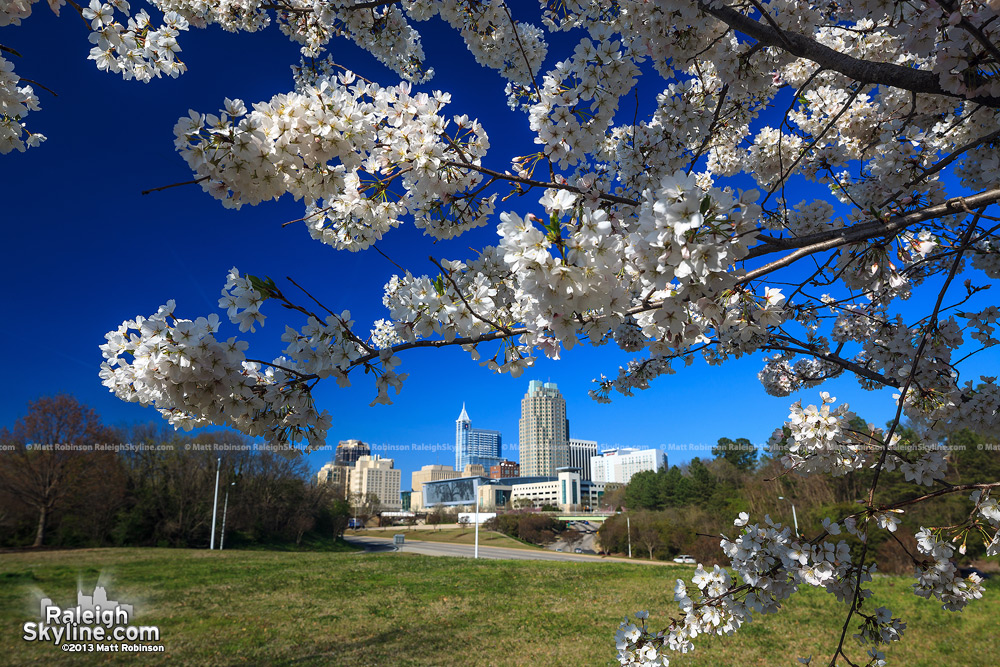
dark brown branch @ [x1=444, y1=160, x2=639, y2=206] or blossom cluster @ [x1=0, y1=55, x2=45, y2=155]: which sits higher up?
blossom cluster @ [x1=0, y1=55, x2=45, y2=155]

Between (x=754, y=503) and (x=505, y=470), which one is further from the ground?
(x=754, y=503)

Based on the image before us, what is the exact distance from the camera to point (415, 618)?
7711 mm

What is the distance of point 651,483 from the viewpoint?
35.4 m

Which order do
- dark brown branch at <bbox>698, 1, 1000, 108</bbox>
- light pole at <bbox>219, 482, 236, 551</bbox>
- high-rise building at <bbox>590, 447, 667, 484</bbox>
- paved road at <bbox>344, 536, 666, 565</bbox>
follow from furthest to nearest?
high-rise building at <bbox>590, 447, 667, 484</bbox>, light pole at <bbox>219, 482, 236, 551</bbox>, paved road at <bbox>344, 536, 666, 565</bbox>, dark brown branch at <bbox>698, 1, 1000, 108</bbox>

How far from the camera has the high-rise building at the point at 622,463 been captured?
92850 mm

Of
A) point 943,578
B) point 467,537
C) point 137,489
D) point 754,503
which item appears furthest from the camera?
point 467,537

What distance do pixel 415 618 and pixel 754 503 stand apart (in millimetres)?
17186

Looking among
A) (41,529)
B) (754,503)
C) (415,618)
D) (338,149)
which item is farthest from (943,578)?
(41,529)

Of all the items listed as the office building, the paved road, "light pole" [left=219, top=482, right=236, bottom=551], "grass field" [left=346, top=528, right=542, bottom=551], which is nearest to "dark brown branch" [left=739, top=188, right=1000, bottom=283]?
the paved road

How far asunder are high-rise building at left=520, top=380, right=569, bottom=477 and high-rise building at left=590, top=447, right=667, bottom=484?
10.6 m

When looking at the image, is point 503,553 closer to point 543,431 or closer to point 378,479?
point 378,479

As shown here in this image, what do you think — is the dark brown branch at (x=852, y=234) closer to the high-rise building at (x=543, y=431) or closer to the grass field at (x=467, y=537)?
the grass field at (x=467, y=537)

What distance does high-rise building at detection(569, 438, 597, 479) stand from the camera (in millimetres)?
120400

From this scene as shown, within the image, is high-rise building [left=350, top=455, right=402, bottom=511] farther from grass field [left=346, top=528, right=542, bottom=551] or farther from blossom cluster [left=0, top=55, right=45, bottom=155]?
blossom cluster [left=0, top=55, right=45, bottom=155]
